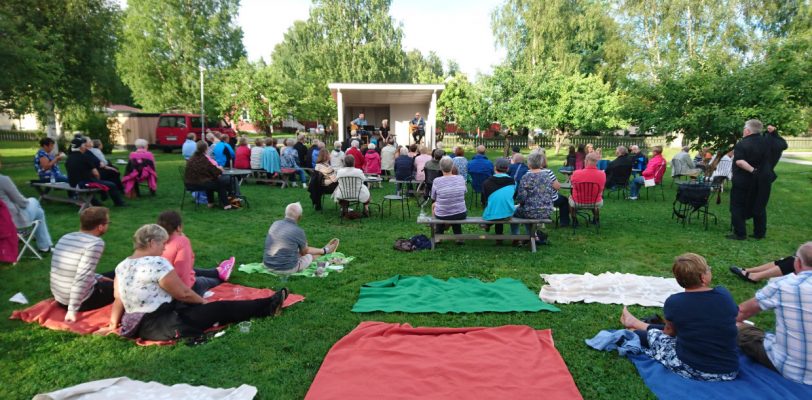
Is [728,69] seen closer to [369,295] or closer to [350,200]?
[350,200]

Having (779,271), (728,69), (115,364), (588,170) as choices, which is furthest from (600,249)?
(728,69)

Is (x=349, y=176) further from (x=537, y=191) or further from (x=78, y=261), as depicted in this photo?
(x=78, y=261)

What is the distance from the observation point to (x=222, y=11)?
3152 cm

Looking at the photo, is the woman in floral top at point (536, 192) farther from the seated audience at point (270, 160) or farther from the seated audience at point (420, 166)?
the seated audience at point (270, 160)

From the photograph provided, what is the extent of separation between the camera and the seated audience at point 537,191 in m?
6.75

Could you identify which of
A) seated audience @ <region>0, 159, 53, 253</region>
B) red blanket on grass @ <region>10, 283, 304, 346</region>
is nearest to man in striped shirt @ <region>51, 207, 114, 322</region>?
red blanket on grass @ <region>10, 283, 304, 346</region>

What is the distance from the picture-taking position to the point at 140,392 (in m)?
3.11

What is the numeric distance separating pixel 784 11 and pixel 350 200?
3256cm

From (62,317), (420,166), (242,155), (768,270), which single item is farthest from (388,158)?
(62,317)

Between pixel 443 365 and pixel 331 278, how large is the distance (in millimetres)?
2430

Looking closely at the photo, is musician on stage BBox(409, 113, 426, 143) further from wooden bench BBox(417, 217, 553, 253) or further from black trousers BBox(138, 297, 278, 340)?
black trousers BBox(138, 297, 278, 340)

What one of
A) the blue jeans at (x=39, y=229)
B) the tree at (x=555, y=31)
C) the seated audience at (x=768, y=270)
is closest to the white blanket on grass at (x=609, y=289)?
the seated audience at (x=768, y=270)

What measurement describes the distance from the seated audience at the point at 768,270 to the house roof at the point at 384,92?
13485 millimetres

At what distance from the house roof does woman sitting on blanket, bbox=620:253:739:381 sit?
1518cm
